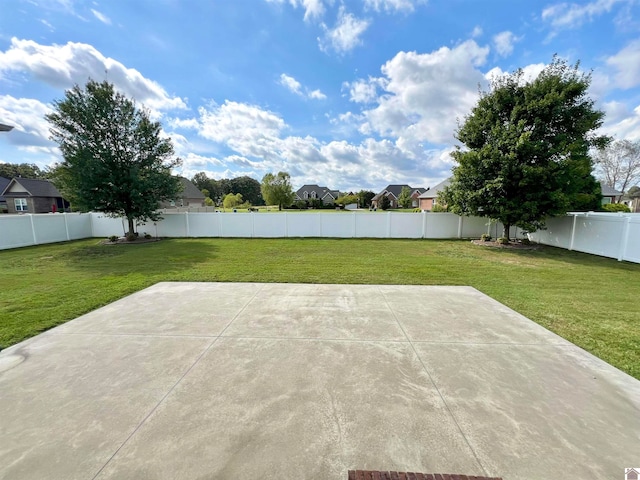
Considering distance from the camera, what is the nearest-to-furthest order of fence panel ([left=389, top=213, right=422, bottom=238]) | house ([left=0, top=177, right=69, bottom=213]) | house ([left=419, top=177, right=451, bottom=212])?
fence panel ([left=389, top=213, right=422, bottom=238]) < house ([left=0, top=177, right=69, bottom=213]) < house ([left=419, top=177, right=451, bottom=212])

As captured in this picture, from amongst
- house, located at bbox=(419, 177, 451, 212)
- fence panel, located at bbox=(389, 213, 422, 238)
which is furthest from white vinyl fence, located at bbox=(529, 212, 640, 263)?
house, located at bbox=(419, 177, 451, 212)

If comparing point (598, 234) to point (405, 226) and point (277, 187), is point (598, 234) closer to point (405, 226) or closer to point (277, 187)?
point (405, 226)

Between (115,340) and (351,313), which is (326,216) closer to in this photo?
(351,313)

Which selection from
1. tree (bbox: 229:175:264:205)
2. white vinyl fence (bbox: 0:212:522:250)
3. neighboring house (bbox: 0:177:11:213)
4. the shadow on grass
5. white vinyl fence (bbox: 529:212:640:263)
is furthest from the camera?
tree (bbox: 229:175:264:205)

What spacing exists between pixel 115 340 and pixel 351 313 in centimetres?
348

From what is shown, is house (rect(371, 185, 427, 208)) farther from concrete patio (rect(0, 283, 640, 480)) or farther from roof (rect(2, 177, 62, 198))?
concrete patio (rect(0, 283, 640, 480))

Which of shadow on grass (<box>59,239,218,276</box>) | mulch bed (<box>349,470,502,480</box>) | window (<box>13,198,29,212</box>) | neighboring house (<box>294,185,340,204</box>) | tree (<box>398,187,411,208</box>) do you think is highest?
neighboring house (<box>294,185,340,204</box>)

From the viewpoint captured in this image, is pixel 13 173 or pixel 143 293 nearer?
pixel 143 293

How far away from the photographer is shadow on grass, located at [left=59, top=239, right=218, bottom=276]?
8.34 metres

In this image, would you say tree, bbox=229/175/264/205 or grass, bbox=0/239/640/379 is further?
tree, bbox=229/175/264/205

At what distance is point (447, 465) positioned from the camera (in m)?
1.91

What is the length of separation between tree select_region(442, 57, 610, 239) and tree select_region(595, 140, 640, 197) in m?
33.7

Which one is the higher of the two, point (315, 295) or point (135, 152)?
point (135, 152)

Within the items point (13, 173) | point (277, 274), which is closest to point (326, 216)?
point (277, 274)
